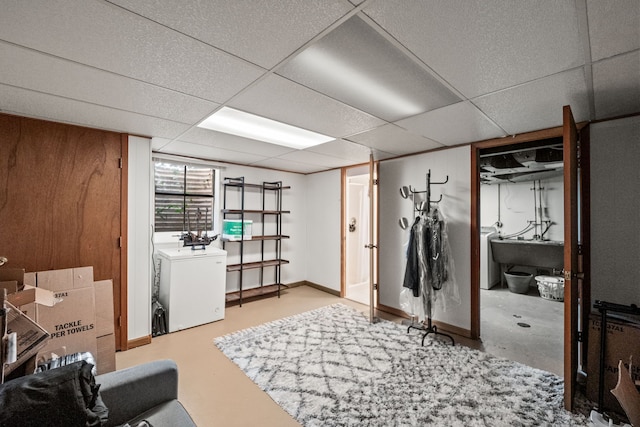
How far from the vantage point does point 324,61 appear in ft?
4.89

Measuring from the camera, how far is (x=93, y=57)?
1407 mm

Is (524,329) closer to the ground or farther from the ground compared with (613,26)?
closer to the ground

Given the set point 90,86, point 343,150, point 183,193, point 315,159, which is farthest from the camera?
point 315,159

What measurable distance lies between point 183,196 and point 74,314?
2121mm

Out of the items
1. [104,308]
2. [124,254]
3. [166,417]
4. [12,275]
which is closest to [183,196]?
[124,254]

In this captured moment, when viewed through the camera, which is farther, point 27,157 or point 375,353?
point 375,353

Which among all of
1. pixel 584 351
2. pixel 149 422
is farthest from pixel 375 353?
pixel 149 422

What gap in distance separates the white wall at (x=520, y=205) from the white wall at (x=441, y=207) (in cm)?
347

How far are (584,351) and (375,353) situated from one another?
178cm

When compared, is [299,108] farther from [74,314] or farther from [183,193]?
[183,193]

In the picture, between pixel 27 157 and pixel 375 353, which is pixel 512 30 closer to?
pixel 375 353

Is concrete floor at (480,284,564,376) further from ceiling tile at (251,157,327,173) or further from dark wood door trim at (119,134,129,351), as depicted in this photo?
dark wood door trim at (119,134,129,351)

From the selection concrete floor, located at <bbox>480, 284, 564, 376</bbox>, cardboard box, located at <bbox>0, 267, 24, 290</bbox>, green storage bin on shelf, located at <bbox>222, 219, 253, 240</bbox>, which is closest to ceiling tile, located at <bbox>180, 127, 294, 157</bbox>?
green storage bin on shelf, located at <bbox>222, 219, 253, 240</bbox>

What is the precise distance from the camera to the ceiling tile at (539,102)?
1.66 meters
